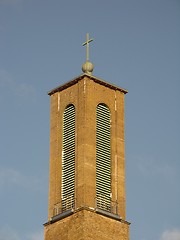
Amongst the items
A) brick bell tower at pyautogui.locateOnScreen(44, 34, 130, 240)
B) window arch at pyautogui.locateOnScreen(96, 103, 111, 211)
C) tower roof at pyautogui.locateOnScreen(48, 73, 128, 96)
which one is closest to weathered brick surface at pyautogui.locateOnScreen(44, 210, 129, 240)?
brick bell tower at pyautogui.locateOnScreen(44, 34, 130, 240)

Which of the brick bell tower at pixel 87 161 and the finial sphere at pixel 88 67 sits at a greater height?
the finial sphere at pixel 88 67

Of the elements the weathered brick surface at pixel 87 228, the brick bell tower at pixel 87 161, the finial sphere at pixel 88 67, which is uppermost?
the finial sphere at pixel 88 67

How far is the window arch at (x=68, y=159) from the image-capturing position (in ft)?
222

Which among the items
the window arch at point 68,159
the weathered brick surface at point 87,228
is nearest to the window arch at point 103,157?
the weathered brick surface at point 87,228

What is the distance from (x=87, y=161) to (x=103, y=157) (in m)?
1.81

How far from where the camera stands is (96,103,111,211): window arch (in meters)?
67.6

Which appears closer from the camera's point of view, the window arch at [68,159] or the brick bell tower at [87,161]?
the brick bell tower at [87,161]

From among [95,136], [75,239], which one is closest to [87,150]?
[95,136]

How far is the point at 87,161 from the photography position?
6738 cm

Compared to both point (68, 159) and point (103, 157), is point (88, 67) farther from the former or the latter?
point (68, 159)

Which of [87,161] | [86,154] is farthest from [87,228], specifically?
[86,154]

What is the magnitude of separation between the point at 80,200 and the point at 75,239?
2482mm

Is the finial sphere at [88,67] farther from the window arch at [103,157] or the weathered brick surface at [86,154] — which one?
the window arch at [103,157]

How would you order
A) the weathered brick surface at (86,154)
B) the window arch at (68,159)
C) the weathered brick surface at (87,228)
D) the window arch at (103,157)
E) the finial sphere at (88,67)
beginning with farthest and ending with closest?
the finial sphere at (88,67), the window arch at (68,159), the window arch at (103,157), the weathered brick surface at (86,154), the weathered brick surface at (87,228)
